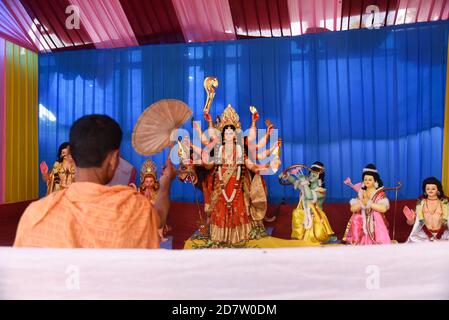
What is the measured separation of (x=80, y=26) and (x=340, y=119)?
13.6 feet

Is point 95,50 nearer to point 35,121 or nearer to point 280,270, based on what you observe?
point 35,121

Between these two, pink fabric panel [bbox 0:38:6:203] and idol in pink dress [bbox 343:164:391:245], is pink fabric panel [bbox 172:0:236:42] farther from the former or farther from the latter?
idol in pink dress [bbox 343:164:391:245]

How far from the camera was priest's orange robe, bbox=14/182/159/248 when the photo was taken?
114 cm

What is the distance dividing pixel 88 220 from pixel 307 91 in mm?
5685

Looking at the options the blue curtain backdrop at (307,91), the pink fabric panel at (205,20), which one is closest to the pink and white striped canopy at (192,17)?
the pink fabric panel at (205,20)

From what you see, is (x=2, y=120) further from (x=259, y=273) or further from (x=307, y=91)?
(x=259, y=273)

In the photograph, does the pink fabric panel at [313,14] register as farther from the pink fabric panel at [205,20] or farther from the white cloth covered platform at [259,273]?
the white cloth covered platform at [259,273]

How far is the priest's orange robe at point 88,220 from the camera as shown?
1139 mm

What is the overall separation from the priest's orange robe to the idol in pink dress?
3.66m

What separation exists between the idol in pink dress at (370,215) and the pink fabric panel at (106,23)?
4053 millimetres

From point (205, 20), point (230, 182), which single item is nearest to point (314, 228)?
point (230, 182)

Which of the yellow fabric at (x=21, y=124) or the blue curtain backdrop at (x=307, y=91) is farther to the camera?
the yellow fabric at (x=21, y=124)

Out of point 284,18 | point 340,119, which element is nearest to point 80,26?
point 284,18

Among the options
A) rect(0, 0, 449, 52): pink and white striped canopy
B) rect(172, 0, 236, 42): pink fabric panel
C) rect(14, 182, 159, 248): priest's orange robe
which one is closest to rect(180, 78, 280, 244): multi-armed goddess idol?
rect(172, 0, 236, 42): pink fabric panel
